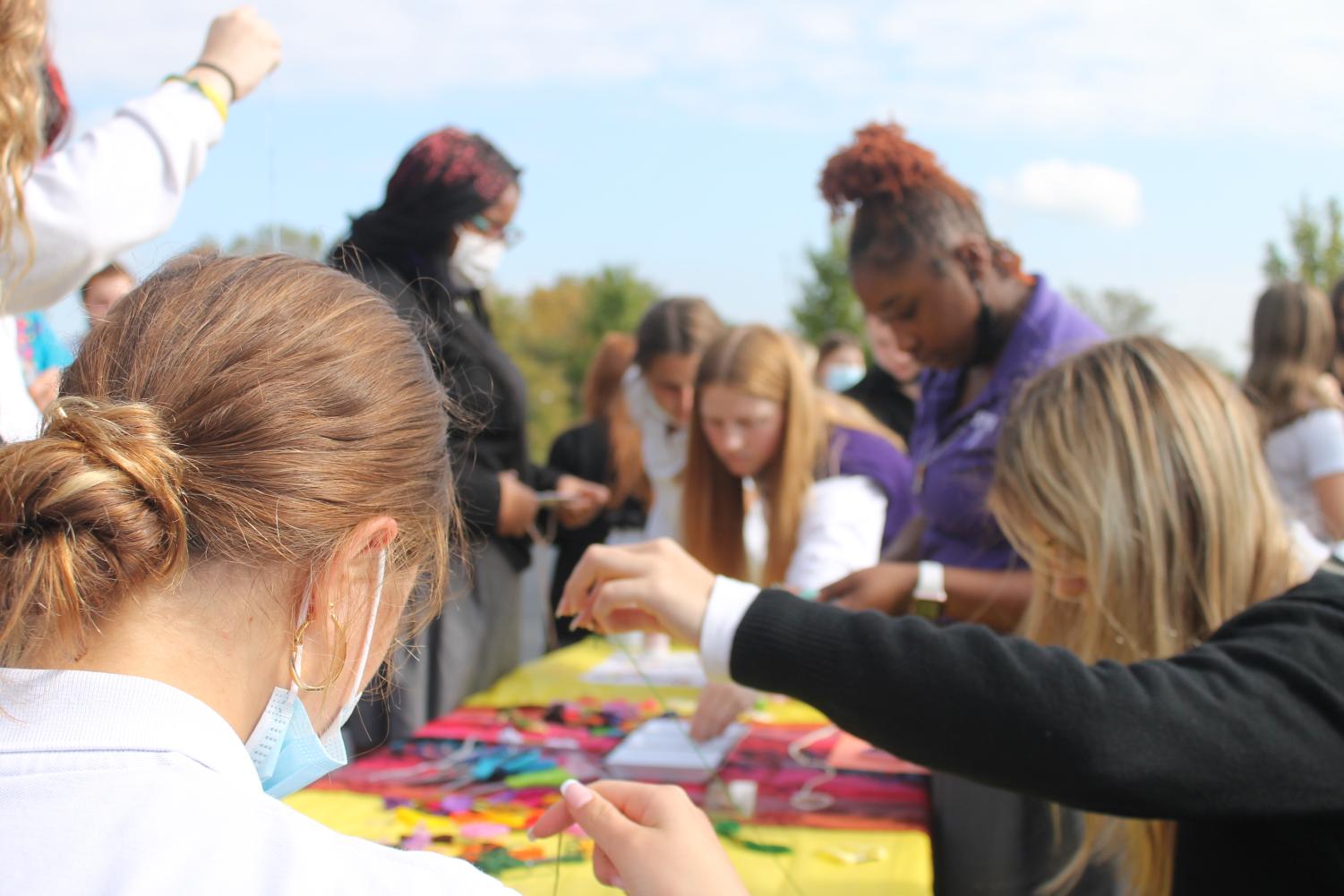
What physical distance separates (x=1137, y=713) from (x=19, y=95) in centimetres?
127

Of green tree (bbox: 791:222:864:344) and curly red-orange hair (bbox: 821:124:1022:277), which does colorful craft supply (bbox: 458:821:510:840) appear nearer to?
curly red-orange hair (bbox: 821:124:1022:277)

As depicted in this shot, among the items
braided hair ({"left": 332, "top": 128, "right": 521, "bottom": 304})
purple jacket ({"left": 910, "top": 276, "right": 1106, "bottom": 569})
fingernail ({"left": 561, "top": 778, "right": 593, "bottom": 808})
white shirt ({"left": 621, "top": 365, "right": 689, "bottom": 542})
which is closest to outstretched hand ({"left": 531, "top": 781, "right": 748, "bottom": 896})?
fingernail ({"left": 561, "top": 778, "right": 593, "bottom": 808})

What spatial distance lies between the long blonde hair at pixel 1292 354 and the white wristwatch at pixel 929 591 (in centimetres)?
199

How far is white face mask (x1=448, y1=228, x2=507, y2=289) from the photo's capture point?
2.38 metres

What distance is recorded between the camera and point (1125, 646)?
1.40 meters

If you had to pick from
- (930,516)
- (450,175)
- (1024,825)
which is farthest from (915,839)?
(450,175)

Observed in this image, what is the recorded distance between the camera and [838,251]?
22359 mm

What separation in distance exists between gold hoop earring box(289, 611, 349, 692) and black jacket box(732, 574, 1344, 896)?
0.52 metres

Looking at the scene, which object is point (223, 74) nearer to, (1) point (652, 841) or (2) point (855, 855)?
(1) point (652, 841)

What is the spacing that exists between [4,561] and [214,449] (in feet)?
0.44

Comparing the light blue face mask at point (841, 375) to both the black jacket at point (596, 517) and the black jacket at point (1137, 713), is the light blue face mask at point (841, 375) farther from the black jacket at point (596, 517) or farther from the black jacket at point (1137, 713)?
the black jacket at point (1137, 713)

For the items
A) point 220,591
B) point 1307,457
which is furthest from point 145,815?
point 1307,457

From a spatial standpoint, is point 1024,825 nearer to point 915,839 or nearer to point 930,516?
point 915,839

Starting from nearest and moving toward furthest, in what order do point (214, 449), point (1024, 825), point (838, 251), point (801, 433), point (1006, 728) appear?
point (214, 449) < point (1006, 728) < point (1024, 825) < point (801, 433) < point (838, 251)
